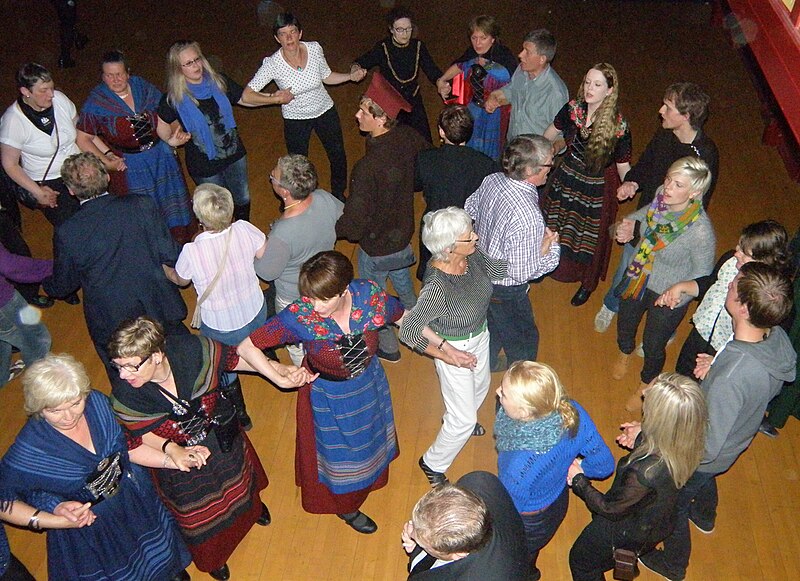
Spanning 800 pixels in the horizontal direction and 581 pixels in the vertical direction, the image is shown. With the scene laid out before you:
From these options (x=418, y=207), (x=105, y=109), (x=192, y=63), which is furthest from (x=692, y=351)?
(x=105, y=109)

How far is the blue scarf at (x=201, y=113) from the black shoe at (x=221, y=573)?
2784 millimetres

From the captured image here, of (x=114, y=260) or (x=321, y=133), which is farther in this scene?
(x=321, y=133)

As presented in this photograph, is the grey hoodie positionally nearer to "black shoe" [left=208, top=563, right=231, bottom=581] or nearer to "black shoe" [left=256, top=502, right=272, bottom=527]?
"black shoe" [left=256, top=502, right=272, bottom=527]

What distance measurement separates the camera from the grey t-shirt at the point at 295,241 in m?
3.74

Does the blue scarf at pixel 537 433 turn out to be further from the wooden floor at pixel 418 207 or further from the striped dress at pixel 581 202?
the striped dress at pixel 581 202

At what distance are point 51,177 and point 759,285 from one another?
4.33 metres

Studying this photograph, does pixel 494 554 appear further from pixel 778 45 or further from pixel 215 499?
pixel 778 45

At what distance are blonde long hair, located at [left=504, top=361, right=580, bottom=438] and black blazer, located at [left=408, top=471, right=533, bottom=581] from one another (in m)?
0.31

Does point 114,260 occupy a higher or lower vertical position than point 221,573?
higher

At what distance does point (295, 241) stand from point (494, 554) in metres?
2.06

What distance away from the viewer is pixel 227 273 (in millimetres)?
3678

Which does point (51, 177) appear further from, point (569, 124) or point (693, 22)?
point (693, 22)

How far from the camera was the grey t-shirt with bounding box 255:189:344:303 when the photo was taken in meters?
3.74

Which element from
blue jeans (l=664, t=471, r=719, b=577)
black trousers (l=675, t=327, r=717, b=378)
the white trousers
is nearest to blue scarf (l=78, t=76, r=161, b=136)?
the white trousers
